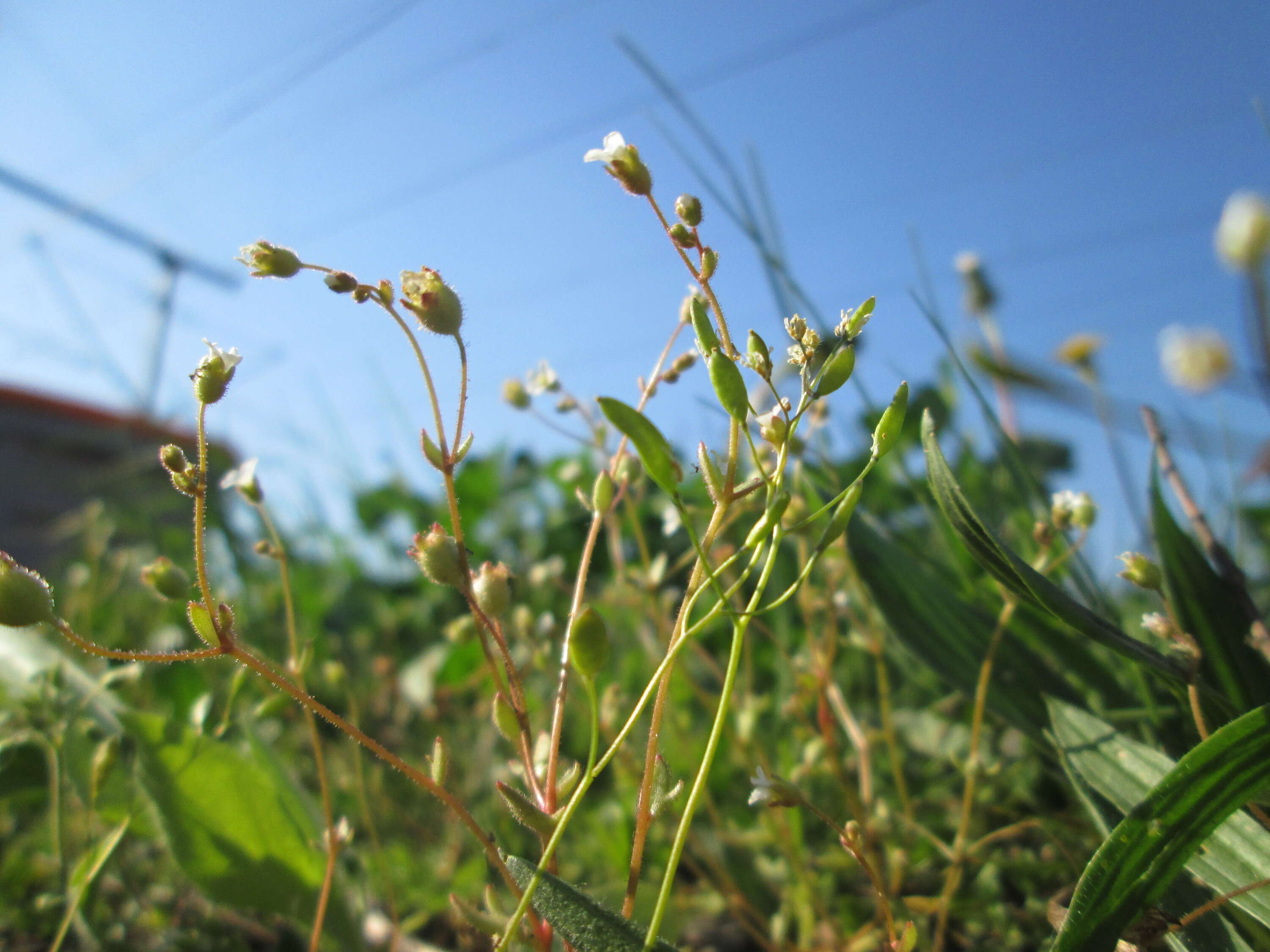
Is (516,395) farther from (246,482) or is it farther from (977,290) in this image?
(977,290)

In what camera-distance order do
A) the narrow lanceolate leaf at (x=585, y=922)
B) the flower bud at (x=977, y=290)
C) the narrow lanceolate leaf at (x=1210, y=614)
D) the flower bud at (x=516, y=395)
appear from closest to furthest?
1. the narrow lanceolate leaf at (x=585, y=922)
2. the narrow lanceolate leaf at (x=1210, y=614)
3. the flower bud at (x=516, y=395)
4. the flower bud at (x=977, y=290)

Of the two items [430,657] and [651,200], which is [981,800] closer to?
[651,200]

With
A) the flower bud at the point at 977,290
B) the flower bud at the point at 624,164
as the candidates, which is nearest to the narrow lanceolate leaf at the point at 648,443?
the flower bud at the point at 624,164

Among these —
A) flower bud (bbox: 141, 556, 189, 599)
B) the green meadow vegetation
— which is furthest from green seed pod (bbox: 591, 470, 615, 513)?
flower bud (bbox: 141, 556, 189, 599)

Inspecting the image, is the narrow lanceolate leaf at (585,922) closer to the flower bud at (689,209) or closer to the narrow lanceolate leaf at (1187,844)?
the narrow lanceolate leaf at (1187,844)

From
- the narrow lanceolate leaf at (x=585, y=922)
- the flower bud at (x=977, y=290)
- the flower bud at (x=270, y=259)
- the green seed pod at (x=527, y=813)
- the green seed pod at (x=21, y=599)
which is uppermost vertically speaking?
the flower bud at (x=977, y=290)

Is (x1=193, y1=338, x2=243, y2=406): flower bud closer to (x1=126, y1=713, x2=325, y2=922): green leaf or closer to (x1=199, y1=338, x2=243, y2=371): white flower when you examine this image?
(x1=199, y1=338, x2=243, y2=371): white flower

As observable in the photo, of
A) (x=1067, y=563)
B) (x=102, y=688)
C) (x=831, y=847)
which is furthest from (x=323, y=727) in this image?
(x=1067, y=563)
